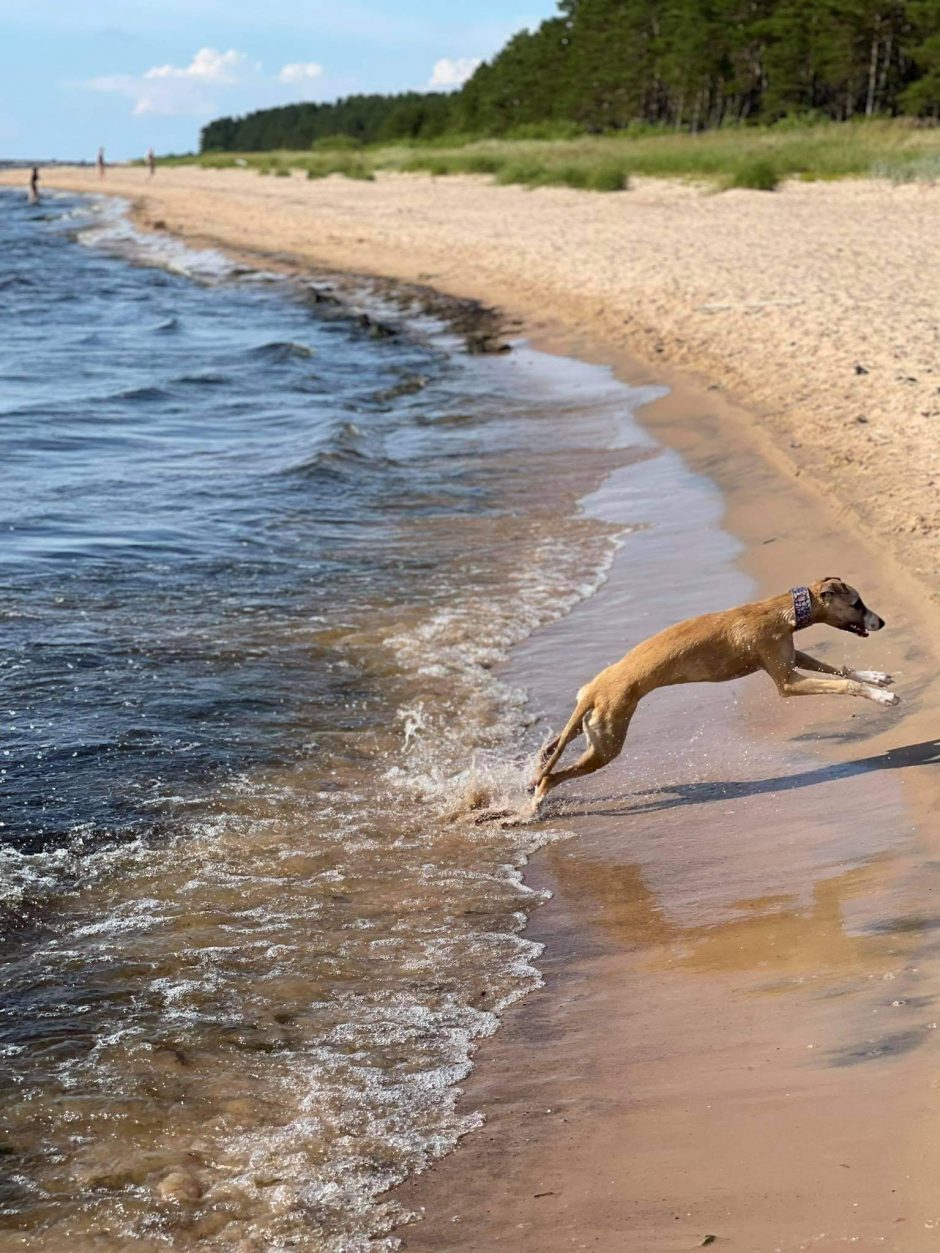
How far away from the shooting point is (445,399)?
18.0 meters

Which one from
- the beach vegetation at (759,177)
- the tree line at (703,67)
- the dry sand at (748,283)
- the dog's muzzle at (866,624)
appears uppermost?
the tree line at (703,67)

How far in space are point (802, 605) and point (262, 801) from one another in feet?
8.98

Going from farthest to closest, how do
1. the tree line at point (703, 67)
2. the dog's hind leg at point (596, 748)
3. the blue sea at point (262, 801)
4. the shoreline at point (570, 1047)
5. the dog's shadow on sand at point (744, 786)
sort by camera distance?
the tree line at point (703, 67) < the dog's hind leg at point (596, 748) < the dog's shadow on sand at point (744, 786) < the blue sea at point (262, 801) < the shoreline at point (570, 1047)

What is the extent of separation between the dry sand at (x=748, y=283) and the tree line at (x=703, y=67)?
56.1 feet

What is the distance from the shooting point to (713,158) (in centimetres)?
4109

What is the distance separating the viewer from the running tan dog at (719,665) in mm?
6426

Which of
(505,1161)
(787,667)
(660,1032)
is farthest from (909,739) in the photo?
(505,1161)

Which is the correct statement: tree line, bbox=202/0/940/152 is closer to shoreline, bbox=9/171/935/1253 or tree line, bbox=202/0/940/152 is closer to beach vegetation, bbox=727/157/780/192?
beach vegetation, bbox=727/157/780/192

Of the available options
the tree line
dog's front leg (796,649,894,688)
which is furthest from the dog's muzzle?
the tree line

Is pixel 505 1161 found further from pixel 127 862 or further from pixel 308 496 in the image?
pixel 308 496

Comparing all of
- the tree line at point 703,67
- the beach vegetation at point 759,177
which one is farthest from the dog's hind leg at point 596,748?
the tree line at point 703,67

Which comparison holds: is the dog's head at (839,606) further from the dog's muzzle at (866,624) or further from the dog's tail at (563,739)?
the dog's tail at (563,739)

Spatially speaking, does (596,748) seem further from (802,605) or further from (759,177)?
(759,177)

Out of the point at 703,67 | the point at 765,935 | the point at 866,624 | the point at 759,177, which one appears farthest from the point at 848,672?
the point at 703,67
